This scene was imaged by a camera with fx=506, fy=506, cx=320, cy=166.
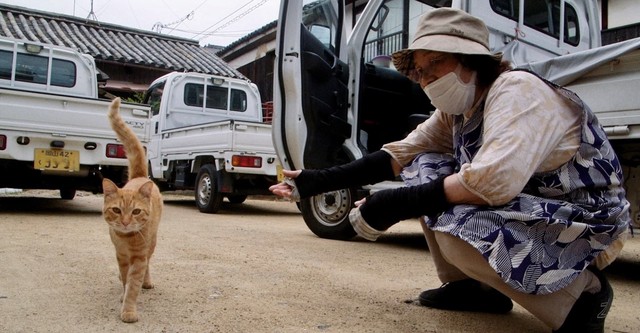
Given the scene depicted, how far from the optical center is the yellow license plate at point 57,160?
5.45 m

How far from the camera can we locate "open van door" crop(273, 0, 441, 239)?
4137 millimetres

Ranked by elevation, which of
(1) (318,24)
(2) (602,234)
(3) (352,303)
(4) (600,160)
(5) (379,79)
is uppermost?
(1) (318,24)

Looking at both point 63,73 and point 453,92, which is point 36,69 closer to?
point 63,73

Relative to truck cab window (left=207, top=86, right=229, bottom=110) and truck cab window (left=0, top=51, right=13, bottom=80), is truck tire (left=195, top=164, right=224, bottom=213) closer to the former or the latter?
truck cab window (left=207, top=86, right=229, bottom=110)

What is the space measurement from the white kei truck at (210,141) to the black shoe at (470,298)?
15.5ft

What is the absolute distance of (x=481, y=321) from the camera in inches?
84.7

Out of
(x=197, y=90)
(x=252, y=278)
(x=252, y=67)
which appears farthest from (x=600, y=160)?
(x=252, y=67)

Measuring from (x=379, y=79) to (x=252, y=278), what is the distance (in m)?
2.71

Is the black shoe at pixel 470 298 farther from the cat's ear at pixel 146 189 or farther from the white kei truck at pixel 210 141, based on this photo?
the white kei truck at pixel 210 141

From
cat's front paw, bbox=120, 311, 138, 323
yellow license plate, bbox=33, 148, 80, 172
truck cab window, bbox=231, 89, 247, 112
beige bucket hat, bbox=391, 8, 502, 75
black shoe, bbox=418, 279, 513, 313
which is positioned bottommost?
cat's front paw, bbox=120, 311, 138, 323

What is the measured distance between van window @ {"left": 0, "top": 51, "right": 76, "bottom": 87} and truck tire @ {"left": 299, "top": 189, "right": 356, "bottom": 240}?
4486mm

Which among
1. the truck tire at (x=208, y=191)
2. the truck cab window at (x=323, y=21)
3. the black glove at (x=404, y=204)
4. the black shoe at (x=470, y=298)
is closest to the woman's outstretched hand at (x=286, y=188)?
the black glove at (x=404, y=204)

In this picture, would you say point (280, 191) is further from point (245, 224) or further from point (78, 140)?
point (78, 140)

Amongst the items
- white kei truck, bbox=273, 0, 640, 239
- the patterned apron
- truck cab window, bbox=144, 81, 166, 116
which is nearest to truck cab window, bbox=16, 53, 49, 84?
truck cab window, bbox=144, 81, 166, 116
